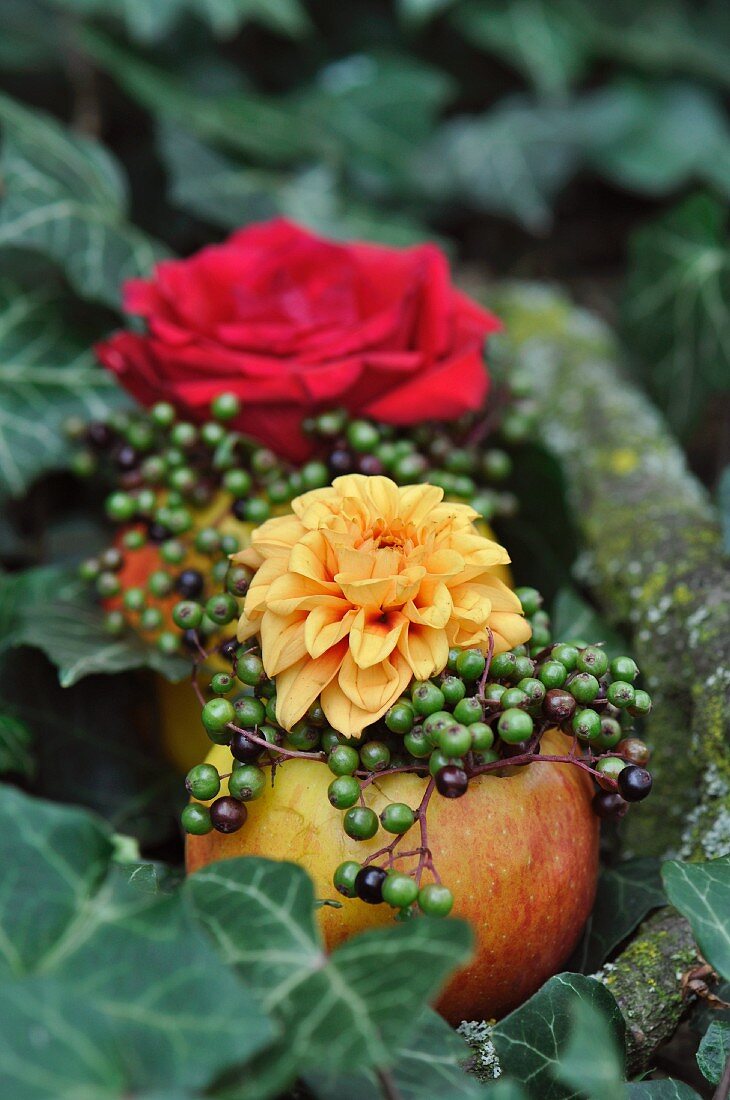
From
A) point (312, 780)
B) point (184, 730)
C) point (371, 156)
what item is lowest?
point (184, 730)

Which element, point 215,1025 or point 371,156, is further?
point 371,156

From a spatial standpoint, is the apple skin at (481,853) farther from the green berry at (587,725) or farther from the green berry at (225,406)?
the green berry at (225,406)

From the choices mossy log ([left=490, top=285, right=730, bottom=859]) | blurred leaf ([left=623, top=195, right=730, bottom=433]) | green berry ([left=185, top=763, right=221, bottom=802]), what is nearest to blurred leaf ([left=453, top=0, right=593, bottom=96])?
blurred leaf ([left=623, top=195, right=730, bottom=433])

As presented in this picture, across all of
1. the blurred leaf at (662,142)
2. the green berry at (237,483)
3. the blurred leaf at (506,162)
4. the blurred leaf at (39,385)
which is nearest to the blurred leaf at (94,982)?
the green berry at (237,483)

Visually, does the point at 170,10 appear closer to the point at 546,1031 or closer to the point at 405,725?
the point at 405,725

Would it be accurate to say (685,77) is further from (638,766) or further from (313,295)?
(638,766)

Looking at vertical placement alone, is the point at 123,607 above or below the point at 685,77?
below

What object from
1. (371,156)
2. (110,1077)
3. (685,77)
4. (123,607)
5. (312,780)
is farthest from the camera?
(685,77)

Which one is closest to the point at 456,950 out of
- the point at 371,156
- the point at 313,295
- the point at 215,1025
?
the point at 215,1025

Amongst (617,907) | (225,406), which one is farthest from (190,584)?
(617,907)
